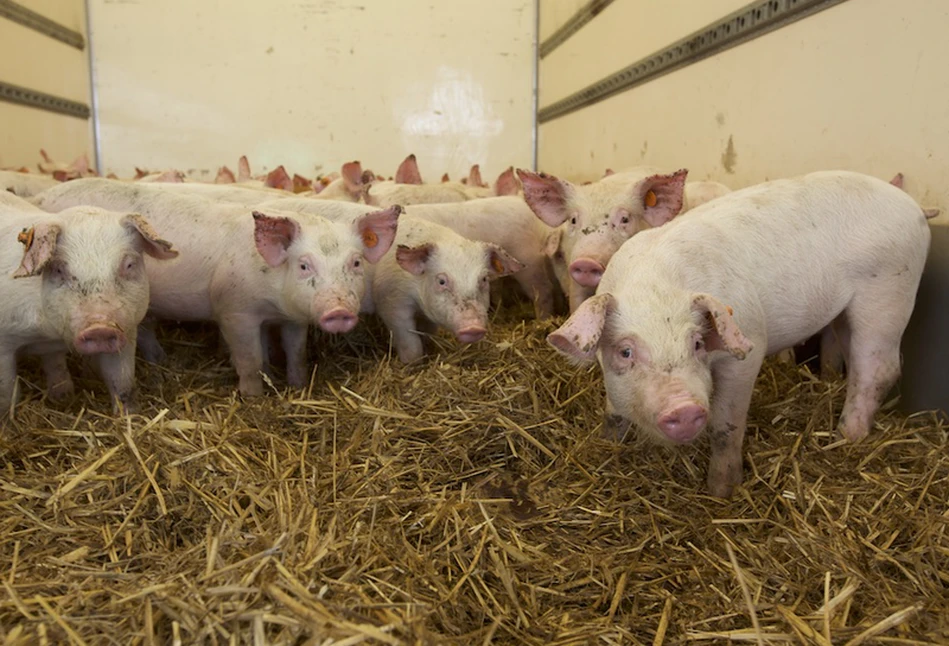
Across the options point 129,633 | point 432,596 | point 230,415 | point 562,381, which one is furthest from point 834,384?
point 129,633

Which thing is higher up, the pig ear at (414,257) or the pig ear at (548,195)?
the pig ear at (548,195)

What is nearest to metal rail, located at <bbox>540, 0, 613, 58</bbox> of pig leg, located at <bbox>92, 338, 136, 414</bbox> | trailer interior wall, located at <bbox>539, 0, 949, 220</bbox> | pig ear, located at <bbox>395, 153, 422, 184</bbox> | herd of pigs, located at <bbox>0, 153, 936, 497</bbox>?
trailer interior wall, located at <bbox>539, 0, 949, 220</bbox>

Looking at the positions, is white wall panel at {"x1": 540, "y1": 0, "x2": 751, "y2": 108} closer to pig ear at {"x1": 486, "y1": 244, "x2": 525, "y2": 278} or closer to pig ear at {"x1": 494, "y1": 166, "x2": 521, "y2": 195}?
pig ear at {"x1": 494, "y1": 166, "x2": 521, "y2": 195}

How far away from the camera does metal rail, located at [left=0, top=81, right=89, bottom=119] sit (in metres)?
7.84

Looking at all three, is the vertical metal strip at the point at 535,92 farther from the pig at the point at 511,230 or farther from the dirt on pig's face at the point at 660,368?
the dirt on pig's face at the point at 660,368

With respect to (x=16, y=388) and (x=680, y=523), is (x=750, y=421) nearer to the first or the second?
(x=680, y=523)

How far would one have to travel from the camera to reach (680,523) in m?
2.66

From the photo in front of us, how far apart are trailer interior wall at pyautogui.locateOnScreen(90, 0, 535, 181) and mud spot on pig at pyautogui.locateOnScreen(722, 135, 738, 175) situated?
5.47m

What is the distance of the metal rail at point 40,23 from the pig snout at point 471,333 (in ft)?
22.3

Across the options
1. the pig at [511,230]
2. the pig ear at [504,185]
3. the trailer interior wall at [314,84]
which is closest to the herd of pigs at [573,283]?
the pig at [511,230]

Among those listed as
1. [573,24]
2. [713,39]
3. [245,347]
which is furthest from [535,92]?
→ [245,347]

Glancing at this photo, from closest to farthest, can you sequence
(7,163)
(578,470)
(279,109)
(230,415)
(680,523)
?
(680,523), (578,470), (230,415), (7,163), (279,109)

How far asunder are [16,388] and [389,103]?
298 inches

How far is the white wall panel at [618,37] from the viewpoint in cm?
548
